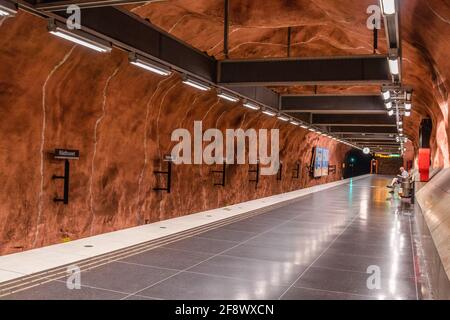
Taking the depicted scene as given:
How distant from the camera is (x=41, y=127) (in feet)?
22.9

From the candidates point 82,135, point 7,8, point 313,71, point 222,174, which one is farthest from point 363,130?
point 7,8

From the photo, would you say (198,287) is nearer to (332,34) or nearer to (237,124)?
(332,34)

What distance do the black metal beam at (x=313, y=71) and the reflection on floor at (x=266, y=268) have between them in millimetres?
3304

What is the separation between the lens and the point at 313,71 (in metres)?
8.95

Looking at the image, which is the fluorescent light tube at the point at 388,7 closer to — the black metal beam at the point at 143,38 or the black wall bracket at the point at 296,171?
the black metal beam at the point at 143,38

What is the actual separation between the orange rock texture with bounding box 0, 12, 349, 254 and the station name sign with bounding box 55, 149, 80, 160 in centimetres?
16

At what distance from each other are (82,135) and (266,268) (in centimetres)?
417

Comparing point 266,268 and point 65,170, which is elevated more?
point 65,170

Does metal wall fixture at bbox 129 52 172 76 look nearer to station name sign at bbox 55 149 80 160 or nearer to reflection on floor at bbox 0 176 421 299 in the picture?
station name sign at bbox 55 149 80 160

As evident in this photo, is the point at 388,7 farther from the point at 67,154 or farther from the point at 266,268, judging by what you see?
the point at 67,154

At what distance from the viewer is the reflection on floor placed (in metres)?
5.10

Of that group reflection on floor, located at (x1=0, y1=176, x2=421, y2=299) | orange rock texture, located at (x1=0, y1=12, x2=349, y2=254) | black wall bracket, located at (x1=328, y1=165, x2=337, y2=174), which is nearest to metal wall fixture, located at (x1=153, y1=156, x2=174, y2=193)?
orange rock texture, located at (x1=0, y1=12, x2=349, y2=254)

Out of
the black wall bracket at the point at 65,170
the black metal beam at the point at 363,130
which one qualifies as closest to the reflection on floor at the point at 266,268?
the black wall bracket at the point at 65,170

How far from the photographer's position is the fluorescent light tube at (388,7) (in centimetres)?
439
